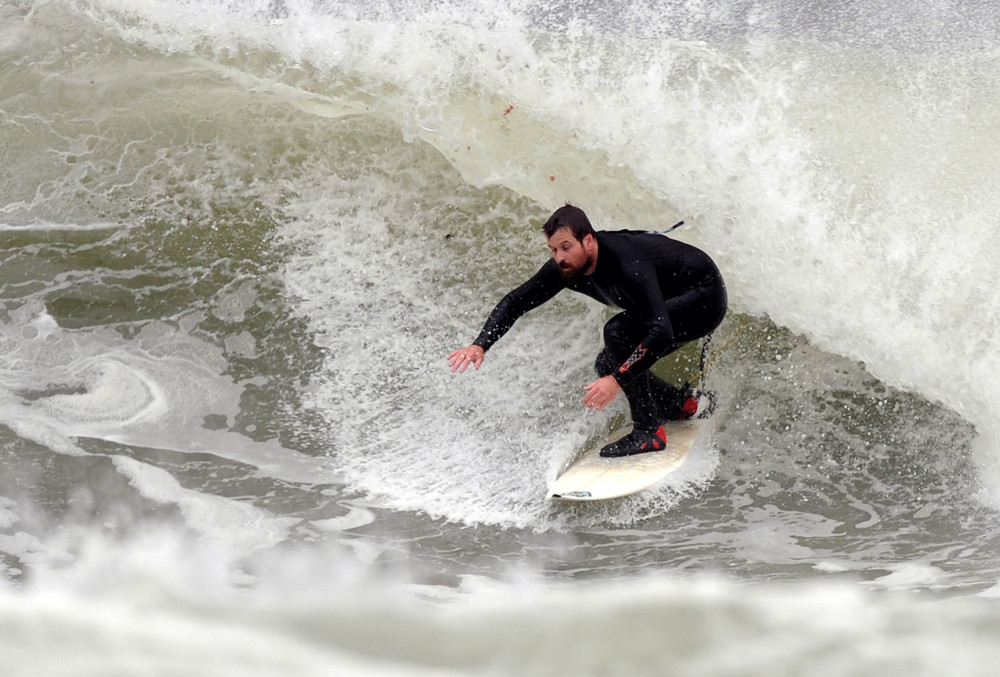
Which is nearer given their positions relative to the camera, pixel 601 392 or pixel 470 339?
pixel 601 392

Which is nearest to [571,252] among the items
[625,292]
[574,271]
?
[574,271]

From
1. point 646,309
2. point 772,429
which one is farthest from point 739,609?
point 646,309

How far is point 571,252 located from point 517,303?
30 cm

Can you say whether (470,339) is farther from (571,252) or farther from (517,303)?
(571,252)

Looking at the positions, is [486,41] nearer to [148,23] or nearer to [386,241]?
[386,241]

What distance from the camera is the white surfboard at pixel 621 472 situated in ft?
10.4

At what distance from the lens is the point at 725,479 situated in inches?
133

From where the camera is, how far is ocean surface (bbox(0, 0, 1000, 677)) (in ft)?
Result: 10.5

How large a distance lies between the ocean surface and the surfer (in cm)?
50

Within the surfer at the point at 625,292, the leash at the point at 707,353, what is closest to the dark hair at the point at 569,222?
the surfer at the point at 625,292

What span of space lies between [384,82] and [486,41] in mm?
426

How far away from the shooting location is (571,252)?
2.55 m

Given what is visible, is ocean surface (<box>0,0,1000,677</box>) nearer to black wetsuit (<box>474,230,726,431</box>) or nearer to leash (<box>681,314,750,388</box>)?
leash (<box>681,314,750,388</box>)

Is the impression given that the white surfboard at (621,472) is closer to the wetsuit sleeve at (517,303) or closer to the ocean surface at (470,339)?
the ocean surface at (470,339)
